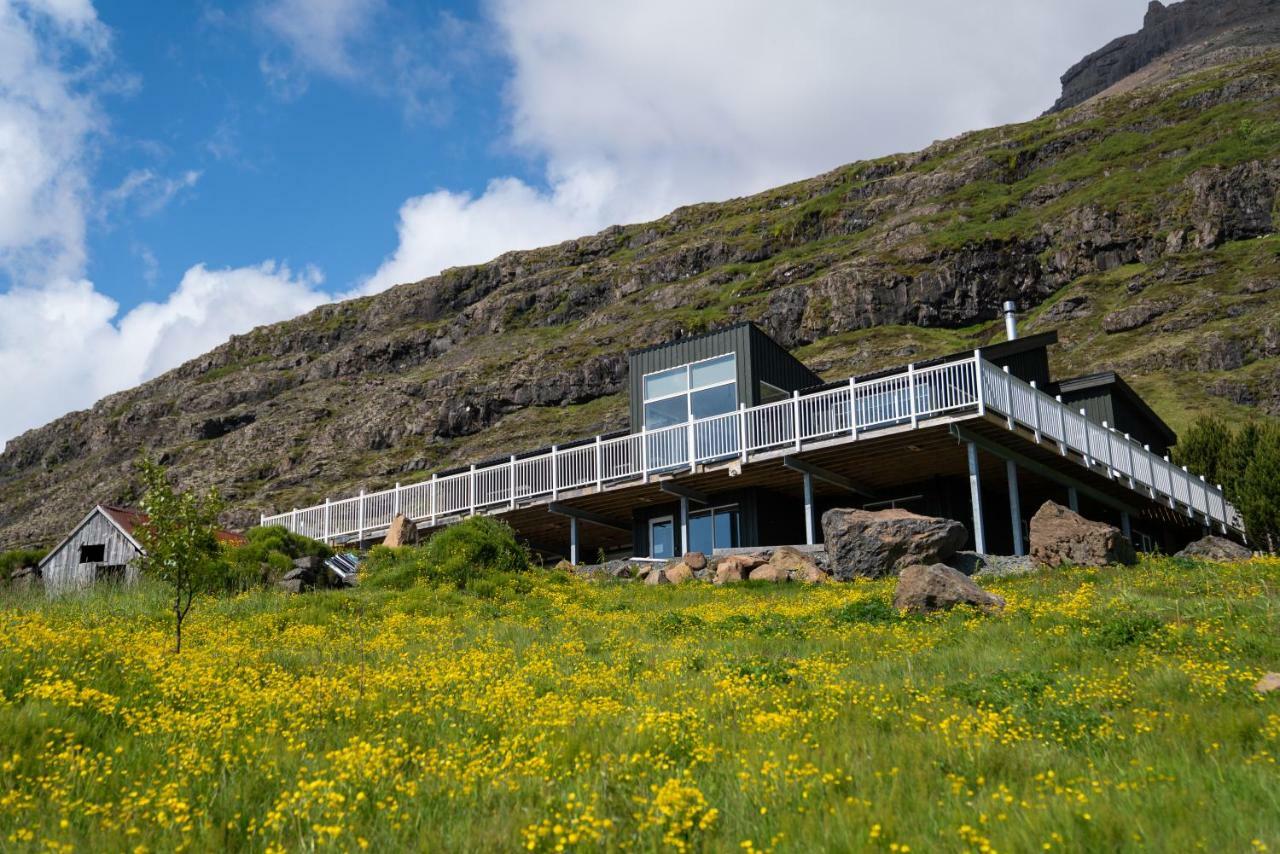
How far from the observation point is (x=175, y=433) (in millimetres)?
94000

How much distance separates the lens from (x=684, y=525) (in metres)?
26.3

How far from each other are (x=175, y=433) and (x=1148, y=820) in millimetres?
101744

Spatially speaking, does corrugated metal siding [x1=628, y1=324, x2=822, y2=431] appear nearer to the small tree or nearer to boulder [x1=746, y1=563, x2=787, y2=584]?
boulder [x1=746, y1=563, x2=787, y2=584]

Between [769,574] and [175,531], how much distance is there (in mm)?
11512

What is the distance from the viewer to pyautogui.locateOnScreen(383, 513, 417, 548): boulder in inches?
996

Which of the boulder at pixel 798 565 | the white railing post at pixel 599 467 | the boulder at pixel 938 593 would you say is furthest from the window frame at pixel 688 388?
the boulder at pixel 938 593

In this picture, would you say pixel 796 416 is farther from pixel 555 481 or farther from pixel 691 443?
pixel 555 481

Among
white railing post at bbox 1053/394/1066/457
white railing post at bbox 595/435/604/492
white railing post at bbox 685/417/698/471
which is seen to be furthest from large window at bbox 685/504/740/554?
white railing post at bbox 1053/394/1066/457

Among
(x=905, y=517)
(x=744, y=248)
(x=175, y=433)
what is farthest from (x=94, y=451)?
(x=905, y=517)

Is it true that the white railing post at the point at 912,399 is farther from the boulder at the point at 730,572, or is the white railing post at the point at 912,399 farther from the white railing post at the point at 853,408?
the boulder at the point at 730,572

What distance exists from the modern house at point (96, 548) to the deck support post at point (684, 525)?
450 inches

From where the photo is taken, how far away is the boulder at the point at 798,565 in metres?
19.5

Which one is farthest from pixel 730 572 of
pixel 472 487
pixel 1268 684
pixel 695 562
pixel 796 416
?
pixel 1268 684

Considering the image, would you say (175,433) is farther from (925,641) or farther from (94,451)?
(925,641)
